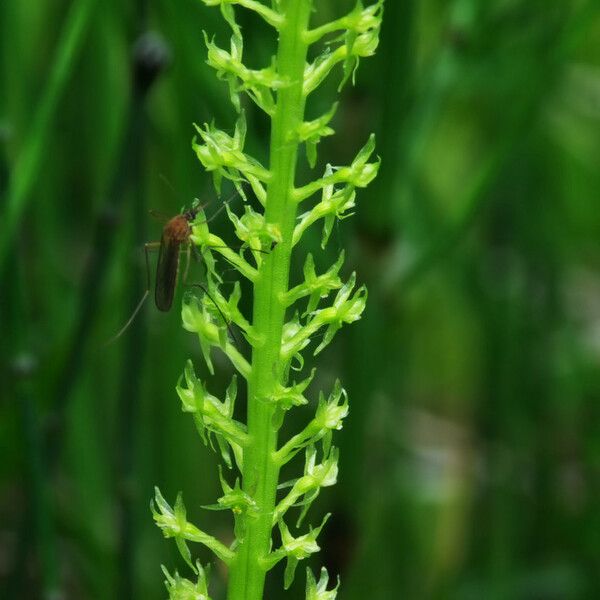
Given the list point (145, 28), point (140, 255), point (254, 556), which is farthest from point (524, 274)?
point (254, 556)

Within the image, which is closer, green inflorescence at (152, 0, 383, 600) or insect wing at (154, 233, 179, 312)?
green inflorescence at (152, 0, 383, 600)

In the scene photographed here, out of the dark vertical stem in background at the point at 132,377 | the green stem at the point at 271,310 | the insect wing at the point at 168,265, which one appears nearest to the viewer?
the green stem at the point at 271,310

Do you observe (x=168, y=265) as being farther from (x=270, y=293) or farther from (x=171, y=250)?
(x=270, y=293)

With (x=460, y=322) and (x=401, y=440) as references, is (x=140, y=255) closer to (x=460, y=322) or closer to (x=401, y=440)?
(x=401, y=440)

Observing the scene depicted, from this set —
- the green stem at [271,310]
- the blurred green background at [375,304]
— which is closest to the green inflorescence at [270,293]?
the green stem at [271,310]

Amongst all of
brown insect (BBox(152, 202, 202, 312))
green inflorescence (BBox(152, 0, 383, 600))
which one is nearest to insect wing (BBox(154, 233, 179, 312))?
brown insect (BBox(152, 202, 202, 312))

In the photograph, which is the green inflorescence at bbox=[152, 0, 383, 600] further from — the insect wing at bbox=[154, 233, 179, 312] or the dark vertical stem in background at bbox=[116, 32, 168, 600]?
the dark vertical stem in background at bbox=[116, 32, 168, 600]

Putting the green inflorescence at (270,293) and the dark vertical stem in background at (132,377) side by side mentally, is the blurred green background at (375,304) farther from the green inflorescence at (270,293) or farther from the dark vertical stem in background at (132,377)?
the green inflorescence at (270,293)

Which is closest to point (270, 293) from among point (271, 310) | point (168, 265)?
point (271, 310)

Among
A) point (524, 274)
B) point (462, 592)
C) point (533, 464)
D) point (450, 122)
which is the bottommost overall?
point (462, 592)
